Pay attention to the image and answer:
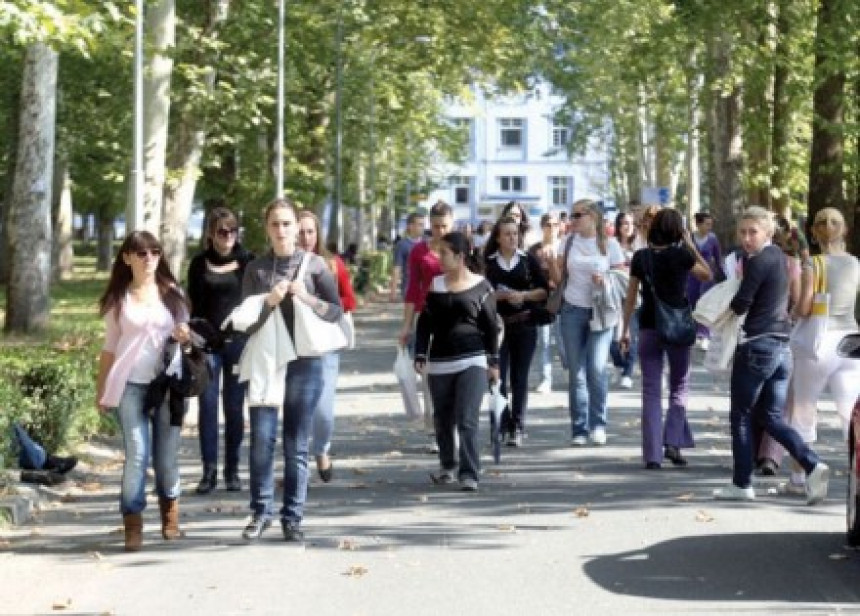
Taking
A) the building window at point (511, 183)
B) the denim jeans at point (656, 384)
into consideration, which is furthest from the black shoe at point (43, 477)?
the building window at point (511, 183)

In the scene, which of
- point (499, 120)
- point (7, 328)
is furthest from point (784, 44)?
point (499, 120)

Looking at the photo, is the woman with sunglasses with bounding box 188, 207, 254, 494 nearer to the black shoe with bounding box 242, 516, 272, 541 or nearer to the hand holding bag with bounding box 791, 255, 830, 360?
the black shoe with bounding box 242, 516, 272, 541

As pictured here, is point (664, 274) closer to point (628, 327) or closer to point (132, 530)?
point (628, 327)

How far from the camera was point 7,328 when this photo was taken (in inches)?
1134

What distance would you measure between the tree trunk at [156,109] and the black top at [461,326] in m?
13.2

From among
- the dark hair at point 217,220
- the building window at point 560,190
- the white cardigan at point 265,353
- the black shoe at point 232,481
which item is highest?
the building window at point 560,190

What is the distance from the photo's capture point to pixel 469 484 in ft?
45.4

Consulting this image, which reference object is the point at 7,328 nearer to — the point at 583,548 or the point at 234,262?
the point at 234,262

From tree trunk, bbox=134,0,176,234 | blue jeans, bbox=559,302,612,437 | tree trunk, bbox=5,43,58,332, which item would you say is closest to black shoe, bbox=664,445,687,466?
blue jeans, bbox=559,302,612,437

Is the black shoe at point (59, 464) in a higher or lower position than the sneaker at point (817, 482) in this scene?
lower

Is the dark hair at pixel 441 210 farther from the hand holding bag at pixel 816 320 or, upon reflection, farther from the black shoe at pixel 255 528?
the black shoe at pixel 255 528

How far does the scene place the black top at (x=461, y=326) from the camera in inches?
550

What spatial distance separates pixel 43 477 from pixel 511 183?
446 ft

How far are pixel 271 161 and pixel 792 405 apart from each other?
3219cm
